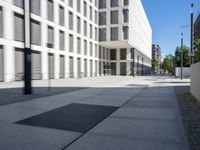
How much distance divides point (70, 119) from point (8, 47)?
20080 mm

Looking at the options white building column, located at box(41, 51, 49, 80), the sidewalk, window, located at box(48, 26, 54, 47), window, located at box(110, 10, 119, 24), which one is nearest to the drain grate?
the sidewalk

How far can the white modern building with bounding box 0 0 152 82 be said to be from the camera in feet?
78.1

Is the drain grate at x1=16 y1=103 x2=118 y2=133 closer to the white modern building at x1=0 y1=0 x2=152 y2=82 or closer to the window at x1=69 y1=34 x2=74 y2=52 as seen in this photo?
the white modern building at x1=0 y1=0 x2=152 y2=82

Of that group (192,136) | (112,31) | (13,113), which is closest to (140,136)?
(192,136)

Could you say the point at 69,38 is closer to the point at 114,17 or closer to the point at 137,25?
the point at 114,17

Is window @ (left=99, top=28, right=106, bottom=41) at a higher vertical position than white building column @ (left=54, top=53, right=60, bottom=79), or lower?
higher

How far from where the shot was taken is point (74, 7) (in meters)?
38.5

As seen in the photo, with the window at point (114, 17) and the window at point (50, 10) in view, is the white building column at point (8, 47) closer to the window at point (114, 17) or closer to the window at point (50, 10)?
the window at point (50, 10)

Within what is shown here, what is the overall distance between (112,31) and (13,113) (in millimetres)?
47601

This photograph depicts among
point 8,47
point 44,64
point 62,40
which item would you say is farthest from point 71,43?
point 8,47

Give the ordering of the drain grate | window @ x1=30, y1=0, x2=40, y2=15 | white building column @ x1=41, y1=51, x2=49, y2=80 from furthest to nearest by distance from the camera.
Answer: white building column @ x1=41, y1=51, x2=49, y2=80 < window @ x1=30, y1=0, x2=40, y2=15 < the drain grate

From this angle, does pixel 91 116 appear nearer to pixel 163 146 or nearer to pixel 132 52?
pixel 163 146

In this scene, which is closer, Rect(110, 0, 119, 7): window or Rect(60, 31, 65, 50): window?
Rect(60, 31, 65, 50): window

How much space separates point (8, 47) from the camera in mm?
23266
